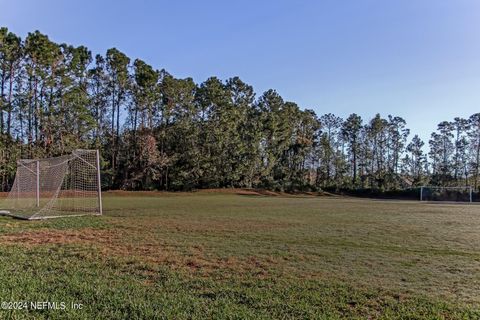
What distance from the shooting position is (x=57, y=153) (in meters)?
37.1

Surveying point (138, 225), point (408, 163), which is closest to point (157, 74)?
point (138, 225)

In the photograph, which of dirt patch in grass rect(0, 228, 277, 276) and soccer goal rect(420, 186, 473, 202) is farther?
soccer goal rect(420, 186, 473, 202)

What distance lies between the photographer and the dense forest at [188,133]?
3688 centimetres

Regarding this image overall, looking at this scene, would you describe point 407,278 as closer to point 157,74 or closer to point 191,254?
point 191,254

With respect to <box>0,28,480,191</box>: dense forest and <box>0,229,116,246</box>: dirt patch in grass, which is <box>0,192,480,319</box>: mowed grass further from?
<box>0,28,480,191</box>: dense forest

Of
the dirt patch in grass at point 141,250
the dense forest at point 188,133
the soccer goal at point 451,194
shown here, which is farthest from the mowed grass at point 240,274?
the soccer goal at point 451,194

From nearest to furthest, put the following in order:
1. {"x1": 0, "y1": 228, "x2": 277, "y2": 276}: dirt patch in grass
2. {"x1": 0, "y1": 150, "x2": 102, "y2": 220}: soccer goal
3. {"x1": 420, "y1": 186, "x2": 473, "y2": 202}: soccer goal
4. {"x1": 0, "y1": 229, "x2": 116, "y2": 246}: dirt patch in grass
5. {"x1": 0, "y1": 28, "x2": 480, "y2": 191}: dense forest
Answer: {"x1": 0, "y1": 228, "x2": 277, "y2": 276}: dirt patch in grass < {"x1": 0, "y1": 229, "x2": 116, "y2": 246}: dirt patch in grass < {"x1": 0, "y1": 150, "x2": 102, "y2": 220}: soccer goal < {"x1": 0, "y1": 28, "x2": 480, "y2": 191}: dense forest < {"x1": 420, "y1": 186, "x2": 473, "y2": 202}: soccer goal

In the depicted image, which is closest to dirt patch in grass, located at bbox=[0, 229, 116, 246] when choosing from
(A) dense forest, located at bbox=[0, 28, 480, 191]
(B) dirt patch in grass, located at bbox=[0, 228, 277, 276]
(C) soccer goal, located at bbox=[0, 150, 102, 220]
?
(B) dirt patch in grass, located at bbox=[0, 228, 277, 276]

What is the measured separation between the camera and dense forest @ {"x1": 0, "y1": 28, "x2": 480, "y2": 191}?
36875 millimetres

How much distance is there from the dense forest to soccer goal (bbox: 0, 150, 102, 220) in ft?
48.8

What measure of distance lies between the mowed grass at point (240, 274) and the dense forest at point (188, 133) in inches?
1215

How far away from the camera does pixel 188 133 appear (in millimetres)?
43156

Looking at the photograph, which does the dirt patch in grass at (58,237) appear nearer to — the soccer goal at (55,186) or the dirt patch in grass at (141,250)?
the dirt patch in grass at (141,250)

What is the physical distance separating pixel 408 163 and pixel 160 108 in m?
36.8
